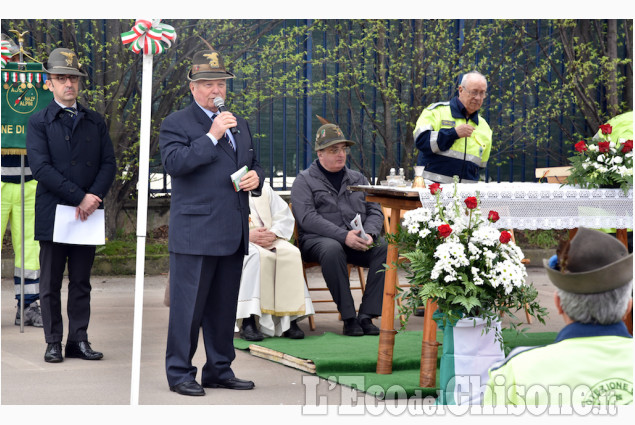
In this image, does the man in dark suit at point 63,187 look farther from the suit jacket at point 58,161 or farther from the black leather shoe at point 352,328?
the black leather shoe at point 352,328

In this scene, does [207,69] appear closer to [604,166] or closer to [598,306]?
[604,166]

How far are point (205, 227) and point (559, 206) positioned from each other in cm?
211

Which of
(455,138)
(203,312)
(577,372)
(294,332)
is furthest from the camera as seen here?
(455,138)

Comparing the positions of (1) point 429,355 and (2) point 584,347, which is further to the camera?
(1) point 429,355

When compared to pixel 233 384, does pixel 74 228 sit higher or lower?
higher

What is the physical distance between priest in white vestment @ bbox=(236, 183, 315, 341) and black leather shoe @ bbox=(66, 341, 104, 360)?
1.05m

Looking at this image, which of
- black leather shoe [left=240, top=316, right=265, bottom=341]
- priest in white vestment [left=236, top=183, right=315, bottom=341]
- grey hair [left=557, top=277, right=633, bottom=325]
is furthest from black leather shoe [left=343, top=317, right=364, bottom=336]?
grey hair [left=557, top=277, right=633, bottom=325]

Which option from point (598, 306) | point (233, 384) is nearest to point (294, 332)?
point (233, 384)

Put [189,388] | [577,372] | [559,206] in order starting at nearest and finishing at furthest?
[577,372], [189,388], [559,206]

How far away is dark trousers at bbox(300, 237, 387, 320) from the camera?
6.50 metres

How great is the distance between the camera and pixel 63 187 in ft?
18.4

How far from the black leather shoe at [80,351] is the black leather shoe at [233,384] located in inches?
39.3

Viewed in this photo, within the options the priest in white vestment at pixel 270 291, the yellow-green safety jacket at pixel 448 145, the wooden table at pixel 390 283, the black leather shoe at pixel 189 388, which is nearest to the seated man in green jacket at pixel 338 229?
the priest in white vestment at pixel 270 291

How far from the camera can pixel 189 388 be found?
477cm
